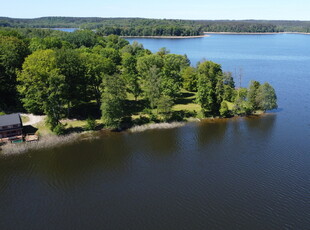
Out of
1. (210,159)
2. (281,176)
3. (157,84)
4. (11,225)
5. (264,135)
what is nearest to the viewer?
(11,225)

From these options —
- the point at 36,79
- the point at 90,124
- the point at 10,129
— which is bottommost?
the point at 90,124

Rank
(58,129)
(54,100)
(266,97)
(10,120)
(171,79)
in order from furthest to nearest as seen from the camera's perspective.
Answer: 1. (171,79)
2. (266,97)
3. (54,100)
4. (58,129)
5. (10,120)

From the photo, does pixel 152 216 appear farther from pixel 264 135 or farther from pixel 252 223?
pixel 264 135

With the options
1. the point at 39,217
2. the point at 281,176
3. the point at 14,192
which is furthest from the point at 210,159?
the point at 14,192

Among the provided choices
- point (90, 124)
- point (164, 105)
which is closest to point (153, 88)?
point (164, 105)

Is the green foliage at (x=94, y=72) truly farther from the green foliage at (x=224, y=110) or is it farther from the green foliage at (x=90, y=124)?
the green foliage at (x=224, y=110)

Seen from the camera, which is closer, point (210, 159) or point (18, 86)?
point (210, 159)

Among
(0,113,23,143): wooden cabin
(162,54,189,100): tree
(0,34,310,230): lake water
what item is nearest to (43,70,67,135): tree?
(0,113,23,143): wooden cabin

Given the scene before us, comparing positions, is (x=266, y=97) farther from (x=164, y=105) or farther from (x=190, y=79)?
(x=164, y=105)
